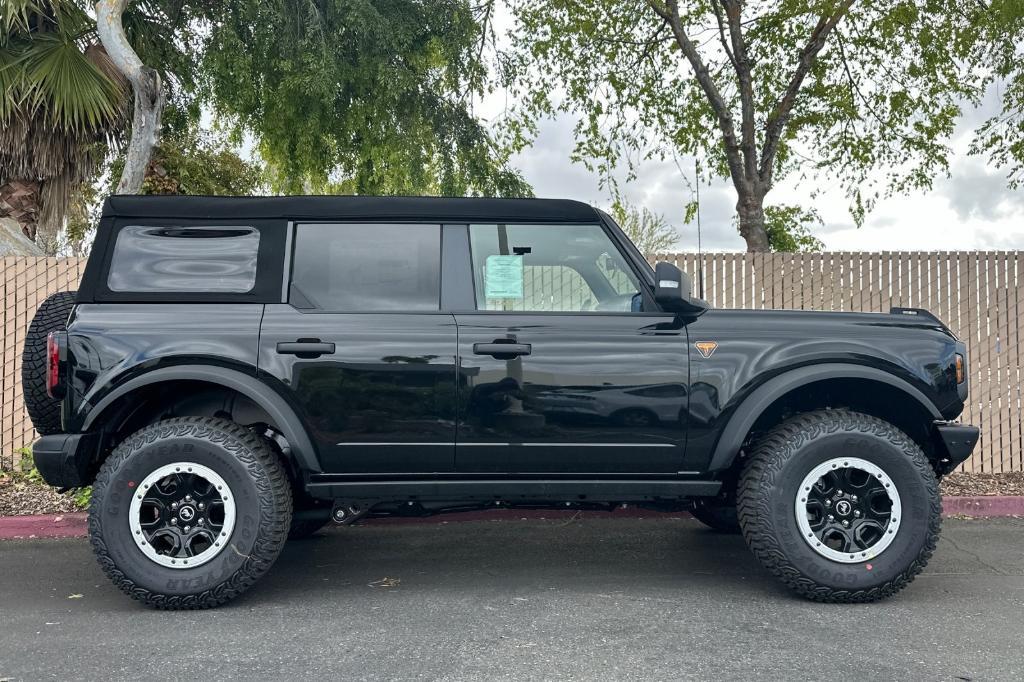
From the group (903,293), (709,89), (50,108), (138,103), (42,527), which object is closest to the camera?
(42,527)

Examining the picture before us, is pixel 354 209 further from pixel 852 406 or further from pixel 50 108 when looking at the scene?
pixel 50 108

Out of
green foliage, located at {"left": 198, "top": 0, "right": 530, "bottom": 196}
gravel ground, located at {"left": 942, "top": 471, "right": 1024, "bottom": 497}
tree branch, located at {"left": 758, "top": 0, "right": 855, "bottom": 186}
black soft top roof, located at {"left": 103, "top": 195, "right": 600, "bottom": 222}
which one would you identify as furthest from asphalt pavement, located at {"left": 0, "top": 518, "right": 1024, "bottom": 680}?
green foliage, located at {"left": 198, "top": 0, "right": 530, "bottom": 196}

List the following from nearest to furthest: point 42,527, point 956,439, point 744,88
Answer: point 956,439 < point 42,527 < point 744,88

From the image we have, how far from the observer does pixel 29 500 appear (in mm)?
7129

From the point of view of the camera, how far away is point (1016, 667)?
3666mm

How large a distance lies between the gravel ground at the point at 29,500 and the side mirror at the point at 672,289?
4.82 m

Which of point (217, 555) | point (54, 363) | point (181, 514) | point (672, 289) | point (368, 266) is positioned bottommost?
point (217, 555)

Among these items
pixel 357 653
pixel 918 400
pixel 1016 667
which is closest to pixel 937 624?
pixel 1016 667

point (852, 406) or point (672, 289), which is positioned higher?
point (672, 289)

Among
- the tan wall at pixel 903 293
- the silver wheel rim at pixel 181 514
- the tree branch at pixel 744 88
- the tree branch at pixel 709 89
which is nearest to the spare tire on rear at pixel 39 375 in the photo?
the silver wheel rim at pixel 181 514

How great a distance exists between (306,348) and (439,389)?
680 mm

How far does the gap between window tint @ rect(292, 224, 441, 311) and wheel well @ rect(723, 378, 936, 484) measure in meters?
1.85

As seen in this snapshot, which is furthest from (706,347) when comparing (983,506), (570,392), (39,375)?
(983,506)

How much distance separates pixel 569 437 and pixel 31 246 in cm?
885
